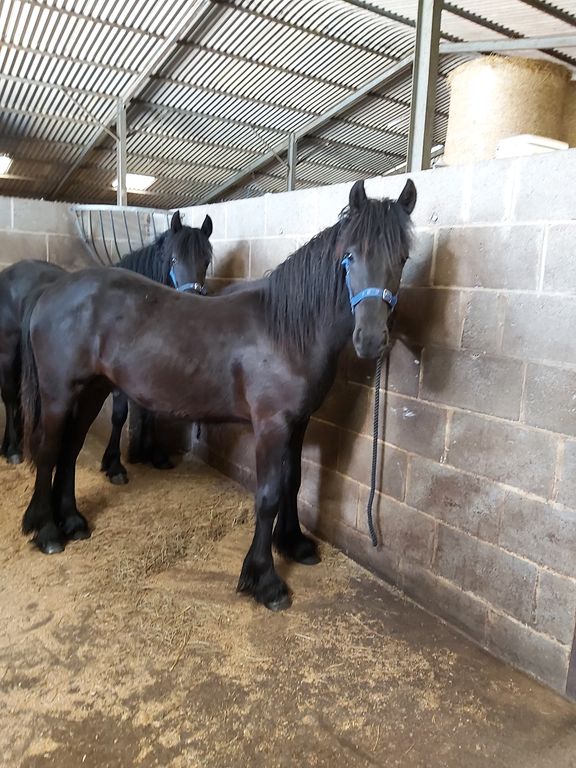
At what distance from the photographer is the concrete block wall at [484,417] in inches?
63.9

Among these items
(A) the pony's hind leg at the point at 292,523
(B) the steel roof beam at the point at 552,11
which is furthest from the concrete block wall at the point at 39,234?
(B) the steel roof beam at the point at 552,11

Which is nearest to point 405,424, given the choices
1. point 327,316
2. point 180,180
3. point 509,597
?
point 327,316

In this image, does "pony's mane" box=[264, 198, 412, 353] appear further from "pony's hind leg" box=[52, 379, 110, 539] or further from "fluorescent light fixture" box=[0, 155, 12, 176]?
"fluorescent light fixture" box=[0, 155, 12, 176]

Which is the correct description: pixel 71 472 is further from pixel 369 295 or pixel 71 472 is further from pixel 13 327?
pixel 369 295

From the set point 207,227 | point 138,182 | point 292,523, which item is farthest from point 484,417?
point 138,182

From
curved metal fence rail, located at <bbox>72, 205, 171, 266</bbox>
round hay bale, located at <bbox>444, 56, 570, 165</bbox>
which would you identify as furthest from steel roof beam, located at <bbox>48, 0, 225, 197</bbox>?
round hay bale, located at <bbox>444, 56, 570, 165</bbox>

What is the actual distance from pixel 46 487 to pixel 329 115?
5.02m

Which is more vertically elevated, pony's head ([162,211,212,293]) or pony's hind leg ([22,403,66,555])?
pony's head ([162,211,212,293])

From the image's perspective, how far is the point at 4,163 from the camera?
688 cm

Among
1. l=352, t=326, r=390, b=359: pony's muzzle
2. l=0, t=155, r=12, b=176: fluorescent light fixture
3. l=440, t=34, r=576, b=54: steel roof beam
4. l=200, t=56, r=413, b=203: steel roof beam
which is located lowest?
l=352, t=326, r=390, b=359: pony's muzzle

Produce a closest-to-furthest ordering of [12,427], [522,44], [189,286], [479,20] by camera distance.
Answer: [522,44]
[189,286]
[12,427]
[479,20]

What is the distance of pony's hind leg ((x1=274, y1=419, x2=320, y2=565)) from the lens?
7.80 ft

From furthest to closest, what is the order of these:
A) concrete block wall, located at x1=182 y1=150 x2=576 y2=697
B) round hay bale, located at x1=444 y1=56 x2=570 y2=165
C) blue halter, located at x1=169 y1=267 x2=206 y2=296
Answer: round hay bale, located at x1=444 y1=56 x2=570 y2=165 < blue halter, located at x1=169 y1=267 x2=206 y2=296 < concrete block wall, located at x1=182 y1=150 x2=576 y2=697

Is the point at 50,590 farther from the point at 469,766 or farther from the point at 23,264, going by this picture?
the point at 23,264
